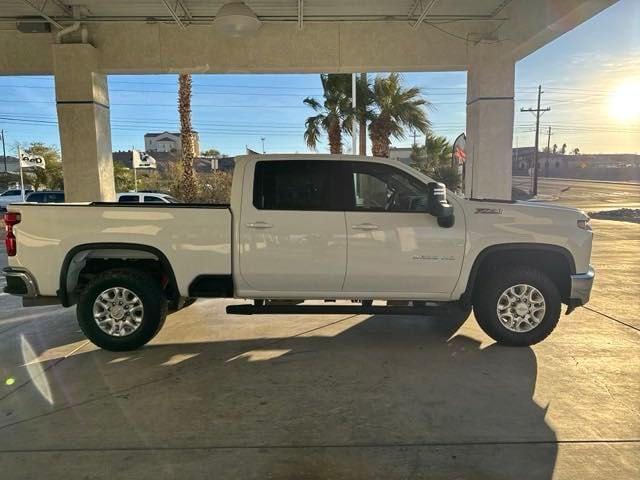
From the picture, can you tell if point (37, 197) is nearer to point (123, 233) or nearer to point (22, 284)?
point (22, 284)

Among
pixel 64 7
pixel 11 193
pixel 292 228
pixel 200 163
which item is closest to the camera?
pixel 292 228

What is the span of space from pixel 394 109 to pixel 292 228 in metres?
14.6

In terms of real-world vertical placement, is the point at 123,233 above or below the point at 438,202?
below

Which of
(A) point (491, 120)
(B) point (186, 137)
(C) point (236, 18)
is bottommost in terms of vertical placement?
(A) point (491, 120)

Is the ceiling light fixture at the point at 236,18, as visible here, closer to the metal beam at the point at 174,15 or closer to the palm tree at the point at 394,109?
the metal beam at the point at 174,15

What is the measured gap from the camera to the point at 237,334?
5961 millimetres

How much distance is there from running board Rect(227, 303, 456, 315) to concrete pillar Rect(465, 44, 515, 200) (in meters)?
5.03

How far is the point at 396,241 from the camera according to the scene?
5.14 metres

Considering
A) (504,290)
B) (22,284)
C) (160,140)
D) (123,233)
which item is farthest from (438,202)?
(160,140)

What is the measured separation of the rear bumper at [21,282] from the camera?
5.18 metres

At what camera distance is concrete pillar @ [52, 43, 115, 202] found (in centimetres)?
946

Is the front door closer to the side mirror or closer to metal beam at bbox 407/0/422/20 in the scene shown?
the side mirror

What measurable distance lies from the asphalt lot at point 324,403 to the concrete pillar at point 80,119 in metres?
3.98

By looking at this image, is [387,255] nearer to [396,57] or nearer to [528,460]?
[528,460]
